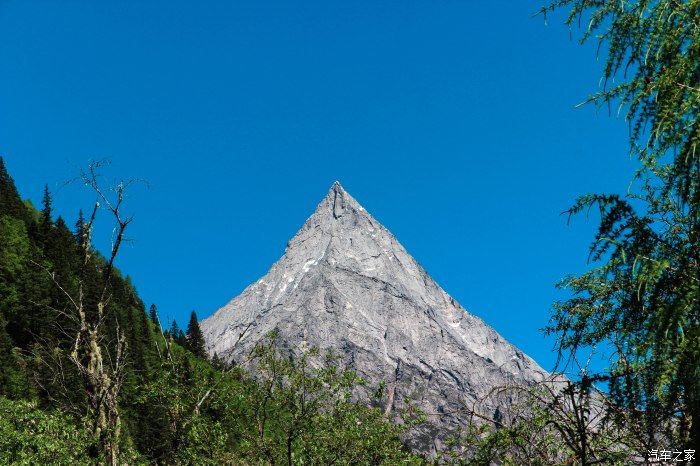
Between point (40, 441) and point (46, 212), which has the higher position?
point (46, 212)

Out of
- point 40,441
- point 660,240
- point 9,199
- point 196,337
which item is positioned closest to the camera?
point 660,240

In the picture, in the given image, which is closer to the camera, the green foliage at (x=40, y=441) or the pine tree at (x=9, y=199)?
the green foliage at (x=40, y=441)

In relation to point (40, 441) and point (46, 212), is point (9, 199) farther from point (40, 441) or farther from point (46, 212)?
point (40, 441)

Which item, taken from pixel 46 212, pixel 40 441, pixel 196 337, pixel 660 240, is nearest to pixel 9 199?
pixel 46 212

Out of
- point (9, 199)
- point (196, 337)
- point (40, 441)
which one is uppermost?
point (9, 199)

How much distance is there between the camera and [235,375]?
24.1 metres

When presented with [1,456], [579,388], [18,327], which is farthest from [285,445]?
[18,327]

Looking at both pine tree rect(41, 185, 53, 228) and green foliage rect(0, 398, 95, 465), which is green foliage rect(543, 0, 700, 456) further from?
pine tree rect(41, 185, 53, 228)

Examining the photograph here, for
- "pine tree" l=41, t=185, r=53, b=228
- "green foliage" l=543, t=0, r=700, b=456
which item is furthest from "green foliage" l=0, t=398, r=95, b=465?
"pine tree" l=41, t=185, r=53, b=228

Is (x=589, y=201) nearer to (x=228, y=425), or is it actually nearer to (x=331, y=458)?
(x=331, y=458)

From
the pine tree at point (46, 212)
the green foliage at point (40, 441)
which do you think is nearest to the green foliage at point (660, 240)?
the green foliage at point (40, 441)

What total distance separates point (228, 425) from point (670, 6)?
22945mm

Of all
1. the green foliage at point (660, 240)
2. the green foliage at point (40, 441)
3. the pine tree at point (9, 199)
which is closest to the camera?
the green foliage at point (660, 240)

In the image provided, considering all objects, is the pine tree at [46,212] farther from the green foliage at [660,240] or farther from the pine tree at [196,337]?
the green foliage at [660,240]
